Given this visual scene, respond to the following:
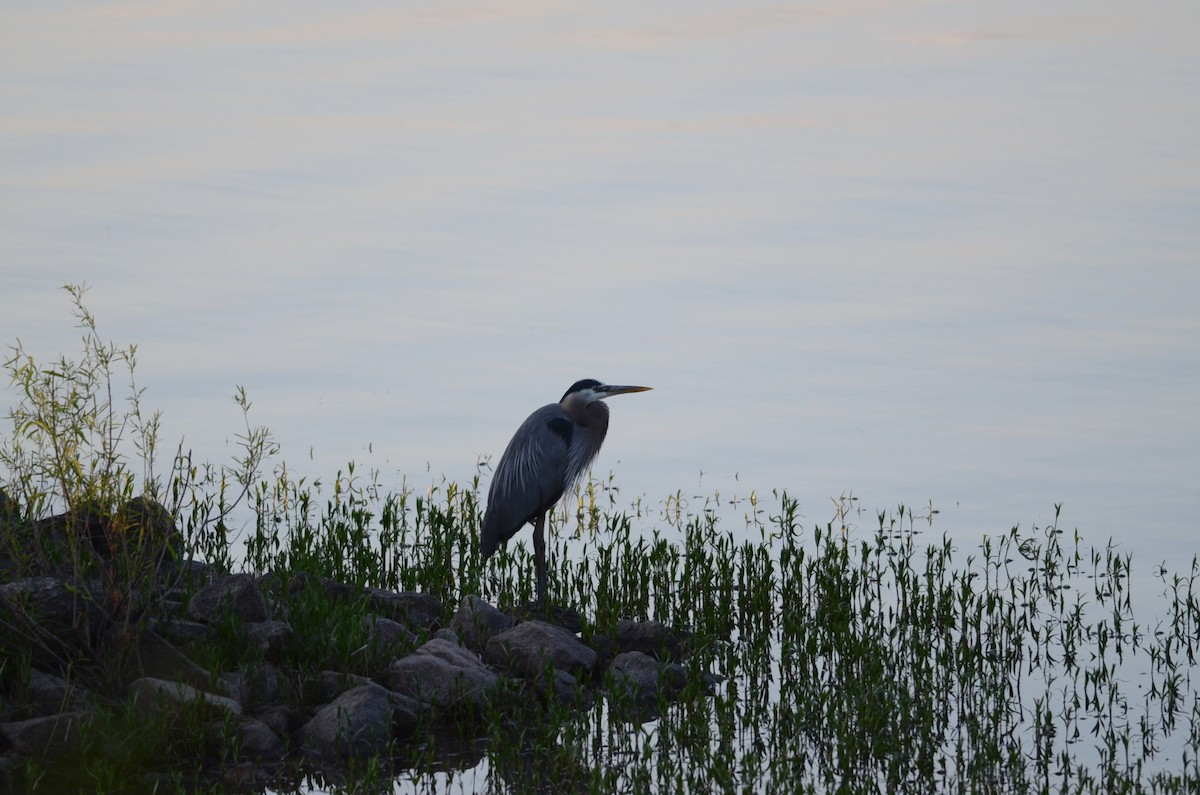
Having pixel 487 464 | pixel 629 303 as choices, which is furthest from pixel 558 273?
pixel 487 464

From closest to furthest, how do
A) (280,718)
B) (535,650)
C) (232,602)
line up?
(280,718) < (535,650) < (232,602)

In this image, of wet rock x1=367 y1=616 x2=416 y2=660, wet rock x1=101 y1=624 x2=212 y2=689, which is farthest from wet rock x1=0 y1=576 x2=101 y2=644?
wet rock x1=367 y1=616 x2=416 y2=660

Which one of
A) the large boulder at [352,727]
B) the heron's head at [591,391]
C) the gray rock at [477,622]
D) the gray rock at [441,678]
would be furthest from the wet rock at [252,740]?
the heron's head at [591,391]

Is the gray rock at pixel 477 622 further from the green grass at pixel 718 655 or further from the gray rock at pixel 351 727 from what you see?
the gray rock at pixel 351 727

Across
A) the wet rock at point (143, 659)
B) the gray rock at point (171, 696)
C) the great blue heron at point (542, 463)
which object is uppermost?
the great blue heron at point (542, 463)

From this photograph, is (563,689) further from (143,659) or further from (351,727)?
(143,659)

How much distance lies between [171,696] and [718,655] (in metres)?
3.64

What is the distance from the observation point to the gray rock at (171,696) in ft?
27.5

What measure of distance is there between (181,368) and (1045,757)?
40.0ft

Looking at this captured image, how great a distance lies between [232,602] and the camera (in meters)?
9.66

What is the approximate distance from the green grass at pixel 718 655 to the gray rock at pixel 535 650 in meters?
0.26

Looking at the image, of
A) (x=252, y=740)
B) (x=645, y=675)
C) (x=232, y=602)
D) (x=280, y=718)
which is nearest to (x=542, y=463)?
(x=645, y=675)

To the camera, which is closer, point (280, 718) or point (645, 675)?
point (280, 718)

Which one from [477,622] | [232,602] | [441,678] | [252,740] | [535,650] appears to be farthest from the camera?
[477,622]
